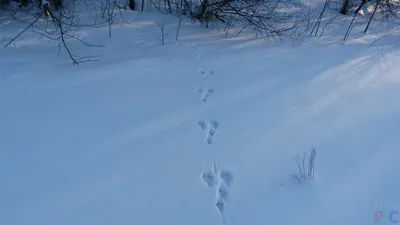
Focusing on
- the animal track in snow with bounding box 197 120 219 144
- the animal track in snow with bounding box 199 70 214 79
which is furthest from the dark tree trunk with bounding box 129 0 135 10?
the animal track in snow with bounding box 197 120 219 144

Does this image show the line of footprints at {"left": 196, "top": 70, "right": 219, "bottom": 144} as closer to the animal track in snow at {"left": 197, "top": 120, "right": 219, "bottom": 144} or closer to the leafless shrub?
the animal track in snow at {"left": 197, "top": 120, "right": 219, "bottom": 144}

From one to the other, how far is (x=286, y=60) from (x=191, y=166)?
92.7 inches

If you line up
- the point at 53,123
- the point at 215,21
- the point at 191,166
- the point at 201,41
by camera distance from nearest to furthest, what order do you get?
1. the point at 191,166
2. the point at 53,123
3. the point at 201,41
4. the point at 215,21

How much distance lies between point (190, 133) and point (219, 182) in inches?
23.7

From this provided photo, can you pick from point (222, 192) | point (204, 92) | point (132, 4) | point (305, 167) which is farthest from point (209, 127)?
point (132, 4)

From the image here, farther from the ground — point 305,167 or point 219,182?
point 305,167

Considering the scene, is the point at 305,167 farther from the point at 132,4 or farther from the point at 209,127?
the point at 132,4

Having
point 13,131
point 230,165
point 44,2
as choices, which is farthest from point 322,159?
point 44,2

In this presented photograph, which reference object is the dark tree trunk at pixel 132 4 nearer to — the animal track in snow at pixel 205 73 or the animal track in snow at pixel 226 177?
the animal track in snow at pixel 205 73

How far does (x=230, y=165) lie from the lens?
8.26 feet

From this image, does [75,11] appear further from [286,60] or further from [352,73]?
[352,73]

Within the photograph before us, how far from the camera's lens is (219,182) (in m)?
2.38

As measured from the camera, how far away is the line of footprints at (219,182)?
2244 millimetres

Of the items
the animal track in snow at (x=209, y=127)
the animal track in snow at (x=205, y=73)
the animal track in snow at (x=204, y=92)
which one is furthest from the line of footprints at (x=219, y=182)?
the animal track in snow at (x=205, y=73)
